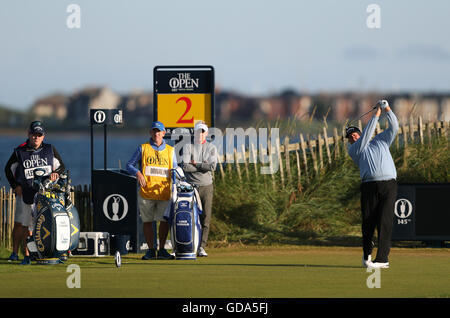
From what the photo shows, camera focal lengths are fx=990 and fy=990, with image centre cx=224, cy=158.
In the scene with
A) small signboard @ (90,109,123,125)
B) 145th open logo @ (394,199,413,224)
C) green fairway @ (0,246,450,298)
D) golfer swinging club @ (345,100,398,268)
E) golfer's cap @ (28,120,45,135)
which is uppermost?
small signboard @ (90,109,123,125)

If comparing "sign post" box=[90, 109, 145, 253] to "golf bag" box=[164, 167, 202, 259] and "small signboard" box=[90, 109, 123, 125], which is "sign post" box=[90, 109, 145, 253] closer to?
"small signboard" box=[90, 109, 123, 125]

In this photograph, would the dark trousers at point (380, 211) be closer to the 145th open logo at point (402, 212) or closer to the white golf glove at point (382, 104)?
the white golf glove at point (382, 104)

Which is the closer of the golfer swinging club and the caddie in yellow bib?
the golfer swinging club

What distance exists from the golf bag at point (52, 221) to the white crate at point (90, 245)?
1.25 m

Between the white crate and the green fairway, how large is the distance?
22 cm

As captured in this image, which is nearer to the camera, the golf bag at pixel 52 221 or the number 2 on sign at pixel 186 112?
the golf bag at pixel 52 221

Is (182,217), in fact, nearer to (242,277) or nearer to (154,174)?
(154,174)

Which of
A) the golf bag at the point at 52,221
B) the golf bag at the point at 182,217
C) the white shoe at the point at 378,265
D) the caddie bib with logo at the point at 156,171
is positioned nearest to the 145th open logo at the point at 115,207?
the caddie bib with logo at the point at 156,171

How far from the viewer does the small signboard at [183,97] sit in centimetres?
1772

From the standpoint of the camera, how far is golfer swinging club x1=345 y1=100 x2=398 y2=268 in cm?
1338

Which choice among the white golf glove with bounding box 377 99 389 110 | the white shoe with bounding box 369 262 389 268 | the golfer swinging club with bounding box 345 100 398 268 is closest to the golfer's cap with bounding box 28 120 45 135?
the golfer swinging club with bounding box 345 100 398 268

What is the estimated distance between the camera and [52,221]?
Answer: 46.2 feet

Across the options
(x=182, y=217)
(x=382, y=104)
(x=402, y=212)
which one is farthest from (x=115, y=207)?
(x=382, y=104)
